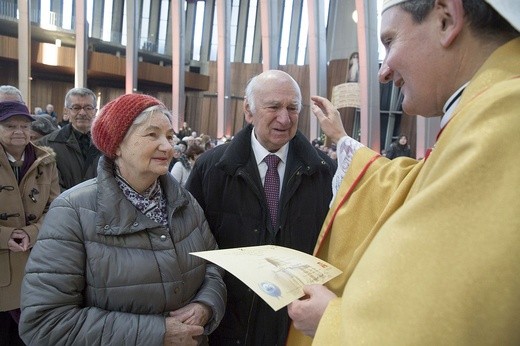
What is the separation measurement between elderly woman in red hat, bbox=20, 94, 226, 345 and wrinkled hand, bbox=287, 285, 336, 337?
29.5 inches

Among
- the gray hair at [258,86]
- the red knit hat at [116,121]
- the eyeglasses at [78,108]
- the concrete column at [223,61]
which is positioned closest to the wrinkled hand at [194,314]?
the red knit hat at [116,121]

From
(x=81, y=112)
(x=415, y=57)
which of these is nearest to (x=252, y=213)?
(x=415, y=57)

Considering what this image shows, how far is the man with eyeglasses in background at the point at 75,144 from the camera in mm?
3365

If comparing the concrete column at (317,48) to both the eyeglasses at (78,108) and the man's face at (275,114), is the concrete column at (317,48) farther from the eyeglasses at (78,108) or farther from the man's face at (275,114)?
the man's face at (275,114)

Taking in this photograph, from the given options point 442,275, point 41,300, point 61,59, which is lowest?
point 41,300

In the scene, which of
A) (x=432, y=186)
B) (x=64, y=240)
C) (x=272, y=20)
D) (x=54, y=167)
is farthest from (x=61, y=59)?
(x=432, y=186)

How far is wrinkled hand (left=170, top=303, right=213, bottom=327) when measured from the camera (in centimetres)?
173

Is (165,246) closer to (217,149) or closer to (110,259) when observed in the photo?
(110,259)

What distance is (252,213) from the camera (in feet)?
7.07

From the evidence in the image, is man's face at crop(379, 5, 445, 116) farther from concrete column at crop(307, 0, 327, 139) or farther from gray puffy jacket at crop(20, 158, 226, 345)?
concrete column at crop(307, 0, 327, 139)

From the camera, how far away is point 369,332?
0.69m

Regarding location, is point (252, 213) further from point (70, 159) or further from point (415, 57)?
point (70, 159)

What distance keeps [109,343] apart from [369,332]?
117 cm

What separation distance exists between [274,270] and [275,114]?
4.35 feet
